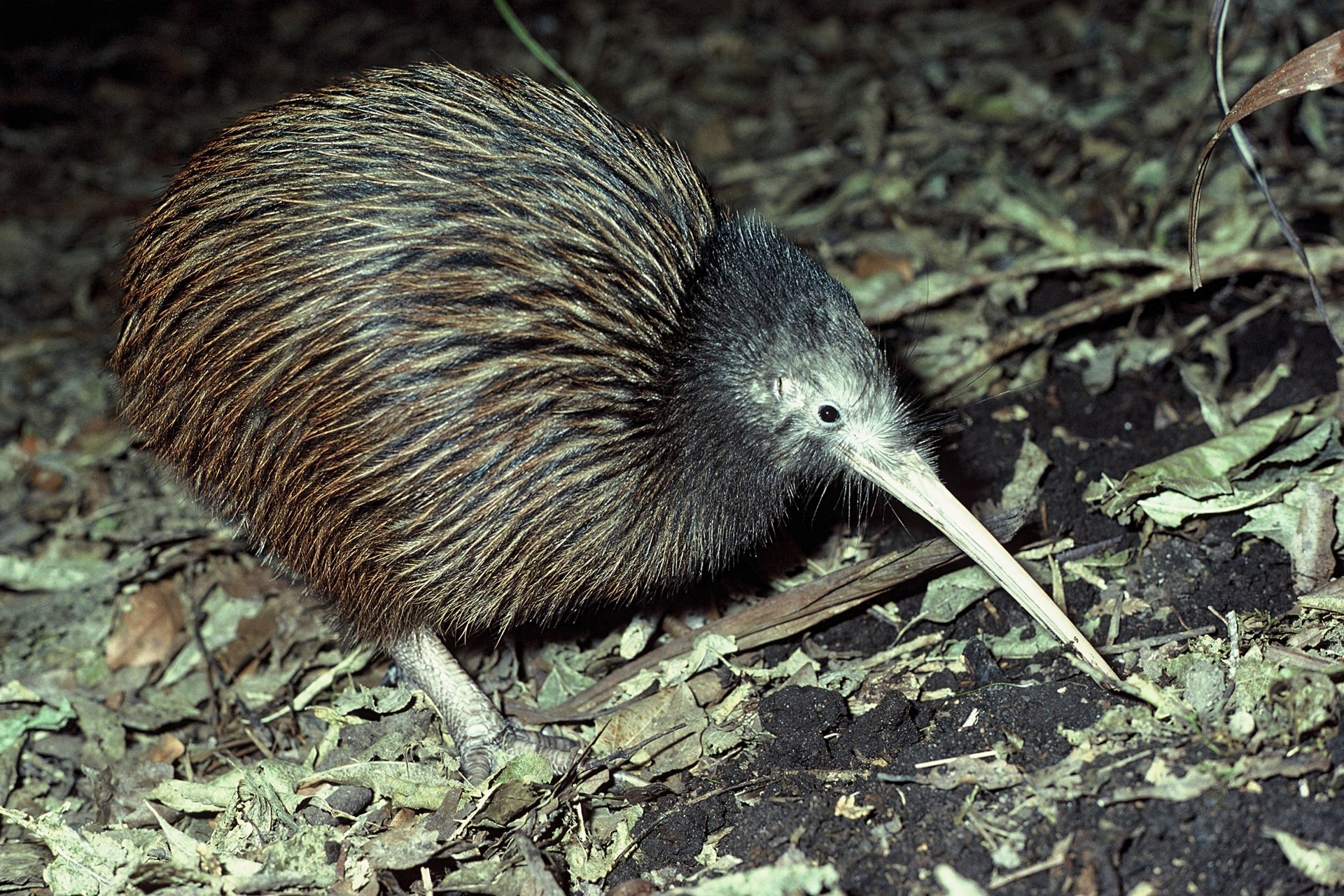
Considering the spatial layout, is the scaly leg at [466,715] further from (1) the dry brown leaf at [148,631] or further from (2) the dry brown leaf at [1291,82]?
(2) the dry brown leaf at [1291,82]

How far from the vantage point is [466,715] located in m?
3.61

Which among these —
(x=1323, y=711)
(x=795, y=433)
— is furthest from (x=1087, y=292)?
(x=1323, y=711)

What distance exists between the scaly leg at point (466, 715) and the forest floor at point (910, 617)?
2.9 inches

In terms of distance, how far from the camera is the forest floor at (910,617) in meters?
2.82

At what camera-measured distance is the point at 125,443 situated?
496 centimetres

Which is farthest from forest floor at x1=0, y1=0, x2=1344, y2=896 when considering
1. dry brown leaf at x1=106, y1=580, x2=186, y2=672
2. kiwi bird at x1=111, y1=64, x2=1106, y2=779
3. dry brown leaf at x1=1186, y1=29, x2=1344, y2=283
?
dry brown leaf at x1=1186, y1=29, x2=1344, y2=283

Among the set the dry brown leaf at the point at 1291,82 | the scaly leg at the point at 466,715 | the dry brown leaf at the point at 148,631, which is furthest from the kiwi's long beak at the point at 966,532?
the dry brown leaf at the point at 148,631

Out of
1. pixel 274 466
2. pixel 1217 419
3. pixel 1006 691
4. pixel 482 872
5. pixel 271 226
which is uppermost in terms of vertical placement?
pixel 271 226

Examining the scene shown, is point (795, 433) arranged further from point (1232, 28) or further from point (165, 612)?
point (1232, 28)

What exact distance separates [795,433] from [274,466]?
138cm

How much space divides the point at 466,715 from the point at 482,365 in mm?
1095

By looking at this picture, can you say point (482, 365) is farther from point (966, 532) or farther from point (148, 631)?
point (148, 631)

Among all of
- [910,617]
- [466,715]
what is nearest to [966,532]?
[910,617]

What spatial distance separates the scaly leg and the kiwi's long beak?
118 centimetres
